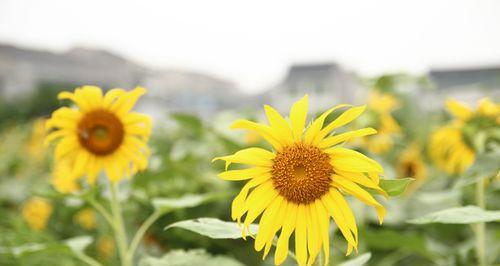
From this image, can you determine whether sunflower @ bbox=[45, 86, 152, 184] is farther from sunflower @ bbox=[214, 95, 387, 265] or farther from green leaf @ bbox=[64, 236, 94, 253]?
sunflower @ bbox=[214, 95, 387, 265]

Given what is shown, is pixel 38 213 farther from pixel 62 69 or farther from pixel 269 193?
pixel 62 69

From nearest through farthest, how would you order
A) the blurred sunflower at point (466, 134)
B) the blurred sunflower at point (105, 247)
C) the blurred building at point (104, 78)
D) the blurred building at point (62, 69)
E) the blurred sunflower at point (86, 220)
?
the blurred sunflower at point (466, 134), the blurred sunflower at point (105, 247), the blurred sunflower at point (86, 220), the blurred building at point (62, 69), the blurred building at point (104, 78)

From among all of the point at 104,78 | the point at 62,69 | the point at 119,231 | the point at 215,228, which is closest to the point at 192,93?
the point at 104,78

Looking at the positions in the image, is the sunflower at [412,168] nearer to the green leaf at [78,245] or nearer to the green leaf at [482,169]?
the green leaf at [482,169]

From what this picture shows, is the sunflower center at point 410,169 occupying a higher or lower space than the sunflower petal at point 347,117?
lower

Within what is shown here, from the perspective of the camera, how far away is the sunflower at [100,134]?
1591 mm

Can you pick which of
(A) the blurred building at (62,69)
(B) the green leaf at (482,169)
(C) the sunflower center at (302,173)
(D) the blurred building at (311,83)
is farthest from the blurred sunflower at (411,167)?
(D) the blurred building at (311,83)

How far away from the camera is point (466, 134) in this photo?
1.96 metres

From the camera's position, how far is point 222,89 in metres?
36.8

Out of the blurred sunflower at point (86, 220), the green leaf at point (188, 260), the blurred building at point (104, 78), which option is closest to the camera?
the green leaf at point (188, 260)

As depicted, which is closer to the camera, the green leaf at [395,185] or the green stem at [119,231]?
the green leaf at [395,185]

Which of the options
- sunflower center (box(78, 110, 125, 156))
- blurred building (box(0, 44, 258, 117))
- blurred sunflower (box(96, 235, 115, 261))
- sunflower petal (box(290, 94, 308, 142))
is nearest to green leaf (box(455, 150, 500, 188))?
sunflower petal (box(290, 94, 308, 142))

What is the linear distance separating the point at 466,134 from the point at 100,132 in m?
1.37

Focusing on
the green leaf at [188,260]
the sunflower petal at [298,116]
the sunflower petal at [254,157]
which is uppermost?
the sunflower petal at [298,116]
